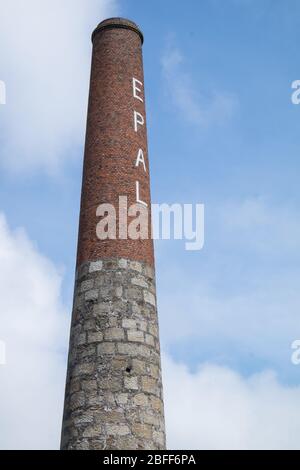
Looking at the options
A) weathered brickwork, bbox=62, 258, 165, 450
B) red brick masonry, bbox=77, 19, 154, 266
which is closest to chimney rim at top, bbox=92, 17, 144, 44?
red brick masonry, bbox=77, 19, 154, 266

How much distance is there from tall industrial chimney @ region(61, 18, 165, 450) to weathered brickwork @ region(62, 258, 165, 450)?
16mm

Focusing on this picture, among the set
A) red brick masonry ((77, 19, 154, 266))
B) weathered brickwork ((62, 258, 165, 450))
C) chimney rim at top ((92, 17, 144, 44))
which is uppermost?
chimney rim at top ((92, 17, 144, 44))

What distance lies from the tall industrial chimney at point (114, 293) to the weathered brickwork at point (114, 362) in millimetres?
16

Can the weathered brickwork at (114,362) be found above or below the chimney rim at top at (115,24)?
below

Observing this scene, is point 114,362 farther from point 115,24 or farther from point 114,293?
point 115,24

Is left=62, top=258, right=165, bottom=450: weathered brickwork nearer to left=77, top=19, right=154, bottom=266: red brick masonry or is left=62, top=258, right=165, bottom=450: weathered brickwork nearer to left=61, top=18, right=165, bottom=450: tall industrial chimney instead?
left=61, top=18, right=165, bottom=450: tall industrial chimney

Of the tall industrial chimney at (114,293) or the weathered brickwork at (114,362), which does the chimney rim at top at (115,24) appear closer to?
the tall industrial chimney at (114,293)

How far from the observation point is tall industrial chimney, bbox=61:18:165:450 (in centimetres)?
1040

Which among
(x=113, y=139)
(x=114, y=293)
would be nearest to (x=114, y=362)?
(x=114, y=293)

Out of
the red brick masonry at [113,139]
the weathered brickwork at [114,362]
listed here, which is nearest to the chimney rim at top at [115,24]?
the red brick masonry at [113,139]

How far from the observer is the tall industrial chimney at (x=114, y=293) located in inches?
409

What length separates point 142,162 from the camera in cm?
1325

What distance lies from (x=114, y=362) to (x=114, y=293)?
1240 mm

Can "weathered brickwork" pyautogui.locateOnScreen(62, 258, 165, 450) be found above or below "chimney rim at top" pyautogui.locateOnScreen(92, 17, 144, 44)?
below
